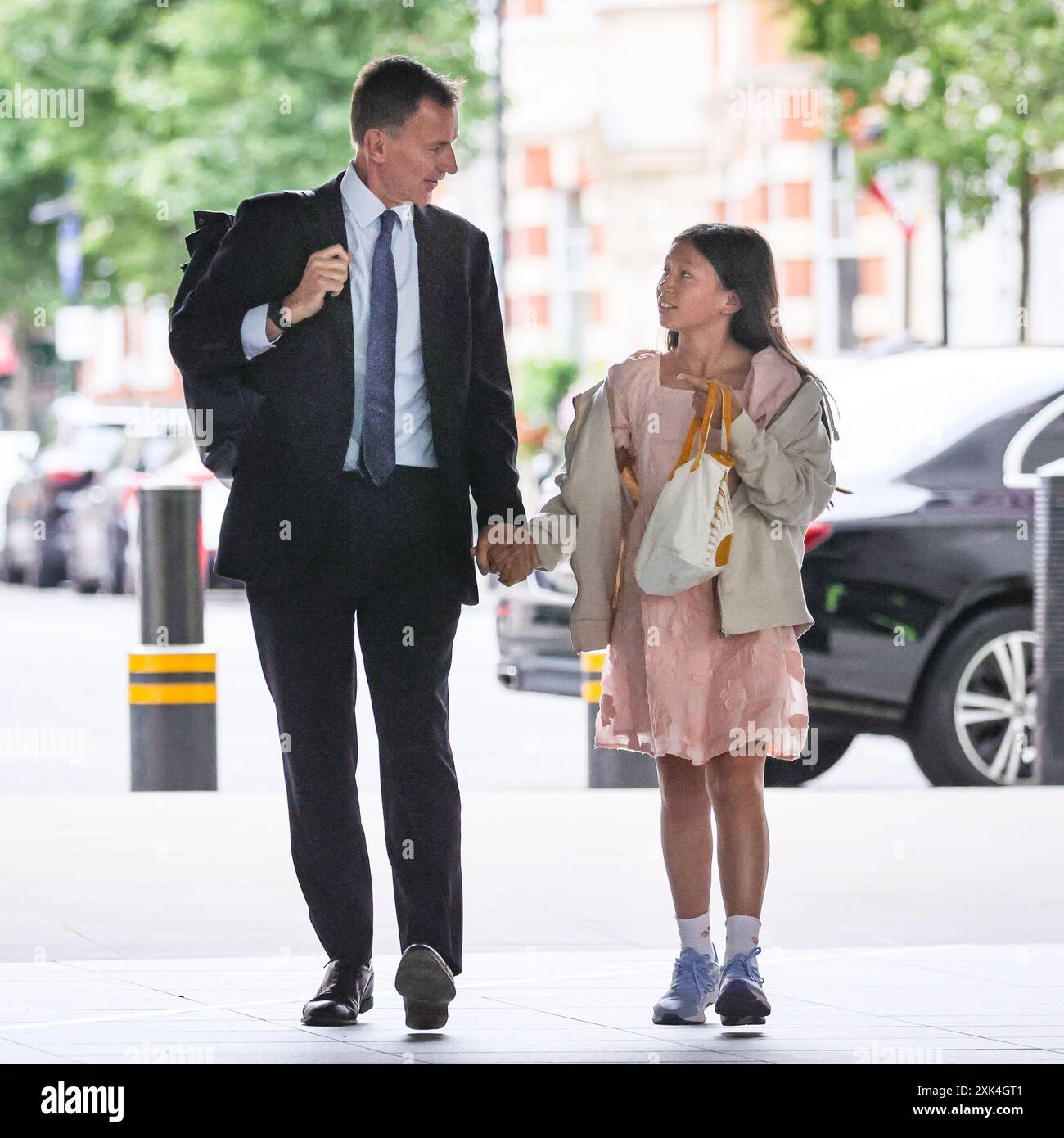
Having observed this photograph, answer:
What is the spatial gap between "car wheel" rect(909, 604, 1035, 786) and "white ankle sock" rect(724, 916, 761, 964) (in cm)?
398

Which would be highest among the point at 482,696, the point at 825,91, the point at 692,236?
the point at 825,91

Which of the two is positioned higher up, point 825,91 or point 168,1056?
point 825,91

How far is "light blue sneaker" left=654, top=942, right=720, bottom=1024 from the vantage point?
5.22 meters

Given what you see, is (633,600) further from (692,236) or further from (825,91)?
(825,91)

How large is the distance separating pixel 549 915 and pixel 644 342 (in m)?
40.9

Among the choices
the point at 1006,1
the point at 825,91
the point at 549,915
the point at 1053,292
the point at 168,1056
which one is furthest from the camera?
the point at 1053,292

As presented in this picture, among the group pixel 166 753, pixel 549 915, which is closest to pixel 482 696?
pixel 166 753

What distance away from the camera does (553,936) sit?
21.1ft

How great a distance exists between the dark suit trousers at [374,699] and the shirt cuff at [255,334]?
11.8 inches

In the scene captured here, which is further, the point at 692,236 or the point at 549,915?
the point at 549,915

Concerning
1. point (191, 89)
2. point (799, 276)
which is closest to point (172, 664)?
point (191, 89)

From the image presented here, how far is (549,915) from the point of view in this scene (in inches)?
265
